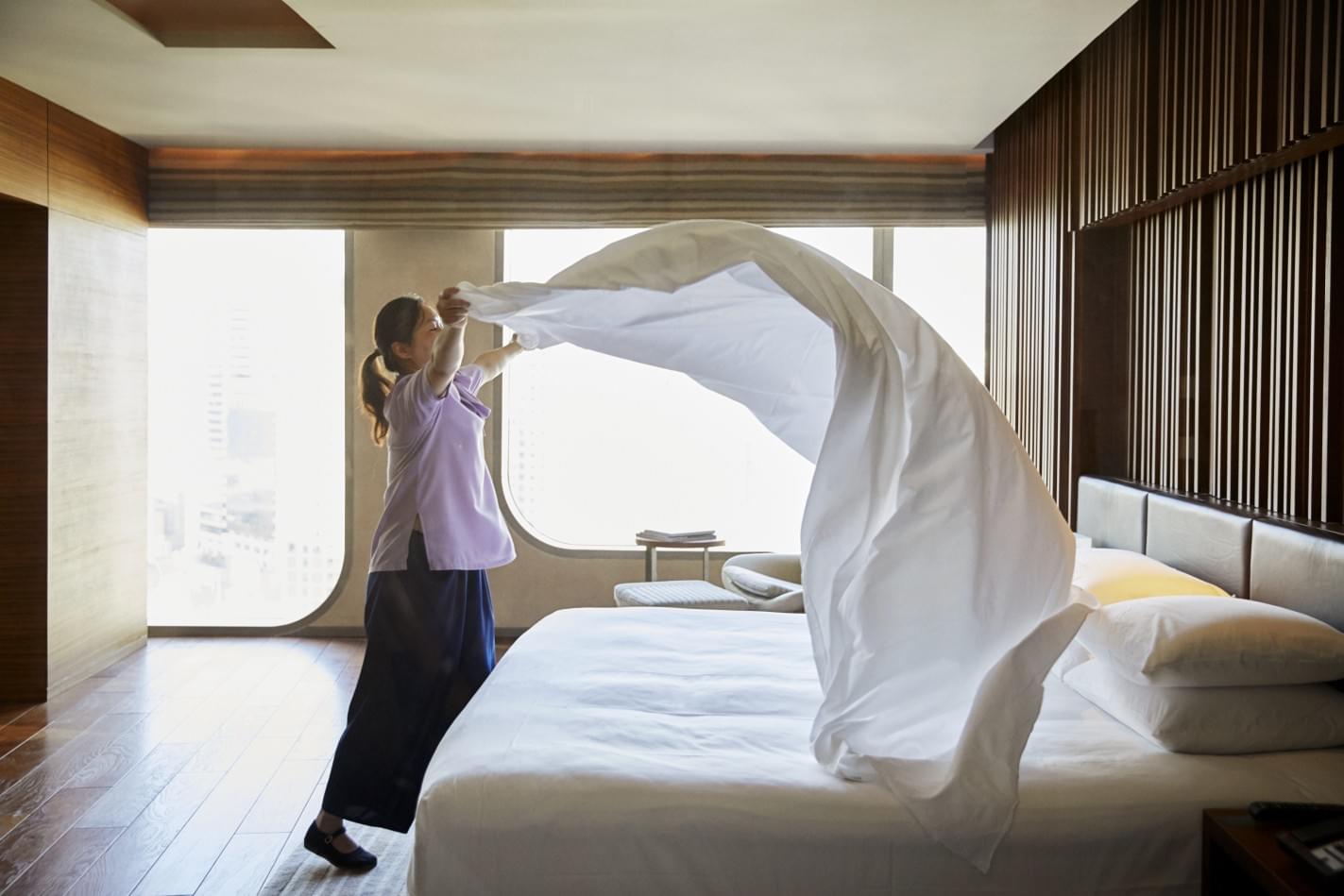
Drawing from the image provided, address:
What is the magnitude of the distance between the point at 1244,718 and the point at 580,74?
109 inches

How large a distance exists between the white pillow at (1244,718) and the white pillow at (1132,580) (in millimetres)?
422

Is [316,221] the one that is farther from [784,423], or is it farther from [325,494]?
[784,423]

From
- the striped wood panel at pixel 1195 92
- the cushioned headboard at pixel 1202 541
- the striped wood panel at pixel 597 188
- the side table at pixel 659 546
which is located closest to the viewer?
the striped wood panel at pixel 1195 92

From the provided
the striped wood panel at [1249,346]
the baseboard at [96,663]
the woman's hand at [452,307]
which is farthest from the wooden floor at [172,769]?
the striped wood panel at [1249,346]

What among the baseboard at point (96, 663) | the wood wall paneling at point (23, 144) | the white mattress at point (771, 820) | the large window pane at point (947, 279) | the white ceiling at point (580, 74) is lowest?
the baseboard at point (96, 663)

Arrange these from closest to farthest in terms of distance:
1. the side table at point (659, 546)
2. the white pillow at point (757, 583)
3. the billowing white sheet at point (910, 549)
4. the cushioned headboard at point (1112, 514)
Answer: the billowing white sheet at point (910, 549), the cushioned headboard at point (1112, 514), the white pillow at point (757, 583), the side table at point (659, 546)

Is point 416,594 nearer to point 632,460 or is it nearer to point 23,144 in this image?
point 23,144

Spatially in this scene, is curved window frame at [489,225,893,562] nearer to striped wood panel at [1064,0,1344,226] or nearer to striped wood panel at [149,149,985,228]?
striped wood panel at [149,149,985,228]

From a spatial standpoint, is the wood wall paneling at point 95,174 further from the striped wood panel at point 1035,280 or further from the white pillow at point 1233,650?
the white pillow at point 1233,650

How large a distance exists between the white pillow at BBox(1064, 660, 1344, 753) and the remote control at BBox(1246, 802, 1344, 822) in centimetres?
29

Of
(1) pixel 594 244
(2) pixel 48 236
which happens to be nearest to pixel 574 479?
(1) pixel 594 244

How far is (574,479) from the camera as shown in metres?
5.46

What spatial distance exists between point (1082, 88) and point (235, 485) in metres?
4.05

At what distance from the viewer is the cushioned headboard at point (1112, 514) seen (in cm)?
331
